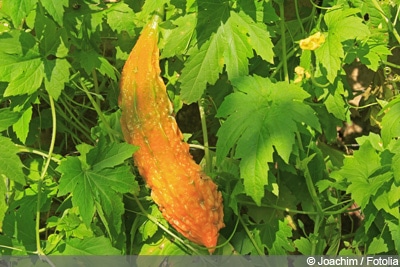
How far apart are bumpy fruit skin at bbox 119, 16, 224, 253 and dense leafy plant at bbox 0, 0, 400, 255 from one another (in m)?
0.06

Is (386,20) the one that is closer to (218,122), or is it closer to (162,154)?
(218,122)

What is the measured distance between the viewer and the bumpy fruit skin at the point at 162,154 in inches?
83.7

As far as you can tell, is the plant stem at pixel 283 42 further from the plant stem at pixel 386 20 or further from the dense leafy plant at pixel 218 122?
the plant stem at pixel 386 20

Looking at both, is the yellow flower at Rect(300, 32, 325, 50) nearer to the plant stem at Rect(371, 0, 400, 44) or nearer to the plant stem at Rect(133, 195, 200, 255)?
the plant stem at Rect(371, 0, 400, 44)

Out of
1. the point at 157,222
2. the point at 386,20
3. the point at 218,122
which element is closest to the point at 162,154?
the point at 157,222

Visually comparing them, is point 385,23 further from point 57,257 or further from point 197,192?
point 57,257

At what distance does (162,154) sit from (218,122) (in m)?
0.44

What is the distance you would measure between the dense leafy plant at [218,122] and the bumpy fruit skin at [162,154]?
0.21ft

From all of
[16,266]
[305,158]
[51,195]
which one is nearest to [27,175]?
[51,195]

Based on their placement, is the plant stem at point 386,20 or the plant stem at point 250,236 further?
the plant stem at point 250,236

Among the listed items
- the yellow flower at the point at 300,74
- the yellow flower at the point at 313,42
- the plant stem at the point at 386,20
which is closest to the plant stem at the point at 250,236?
the yellow flower at the point at 300,74

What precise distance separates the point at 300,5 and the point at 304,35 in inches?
17.5

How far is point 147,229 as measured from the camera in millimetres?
2271

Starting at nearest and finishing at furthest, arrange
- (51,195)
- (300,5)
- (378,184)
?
(378,184), (51,195), (300,5)
